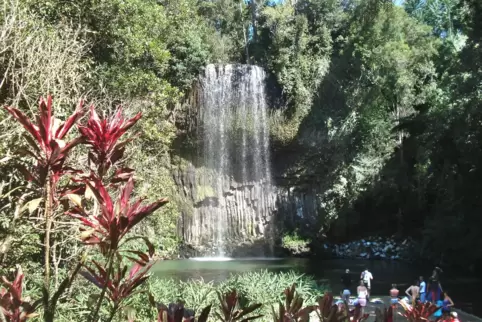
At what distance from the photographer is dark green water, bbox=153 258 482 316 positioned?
13.4m

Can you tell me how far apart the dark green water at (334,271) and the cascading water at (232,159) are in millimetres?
2255

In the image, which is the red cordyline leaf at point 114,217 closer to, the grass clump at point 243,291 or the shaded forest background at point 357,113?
the grass clump at point 243,291

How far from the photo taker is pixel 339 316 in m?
2.07

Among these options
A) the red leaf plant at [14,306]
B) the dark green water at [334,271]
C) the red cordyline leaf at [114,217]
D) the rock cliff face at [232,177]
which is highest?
the rock cliff face at [232,177]

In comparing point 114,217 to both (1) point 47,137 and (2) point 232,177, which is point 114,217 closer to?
(1) point 47,137

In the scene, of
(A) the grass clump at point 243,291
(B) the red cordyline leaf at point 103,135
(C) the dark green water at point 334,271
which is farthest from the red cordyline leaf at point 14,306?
(C) the dark green water at point 334,271

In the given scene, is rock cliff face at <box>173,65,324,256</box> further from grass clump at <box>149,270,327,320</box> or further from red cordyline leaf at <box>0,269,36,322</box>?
red cordyline leaf at <box>0,269,36,322</box>

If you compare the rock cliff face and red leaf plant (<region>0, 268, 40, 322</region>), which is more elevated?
the rock cliff face

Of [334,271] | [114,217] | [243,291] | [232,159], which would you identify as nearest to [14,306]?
[114,217]

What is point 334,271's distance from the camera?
17.5 metres

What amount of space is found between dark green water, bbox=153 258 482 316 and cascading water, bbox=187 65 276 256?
7.40ft

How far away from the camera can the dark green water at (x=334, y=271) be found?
Result: 526 inches

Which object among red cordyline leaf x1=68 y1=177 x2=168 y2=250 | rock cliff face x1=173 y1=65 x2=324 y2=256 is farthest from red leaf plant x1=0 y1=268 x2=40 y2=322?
rock cliff face x1=173 y1=65 x2=324 y2=256

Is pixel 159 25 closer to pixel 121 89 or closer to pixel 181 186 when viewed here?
pixel 121 89
